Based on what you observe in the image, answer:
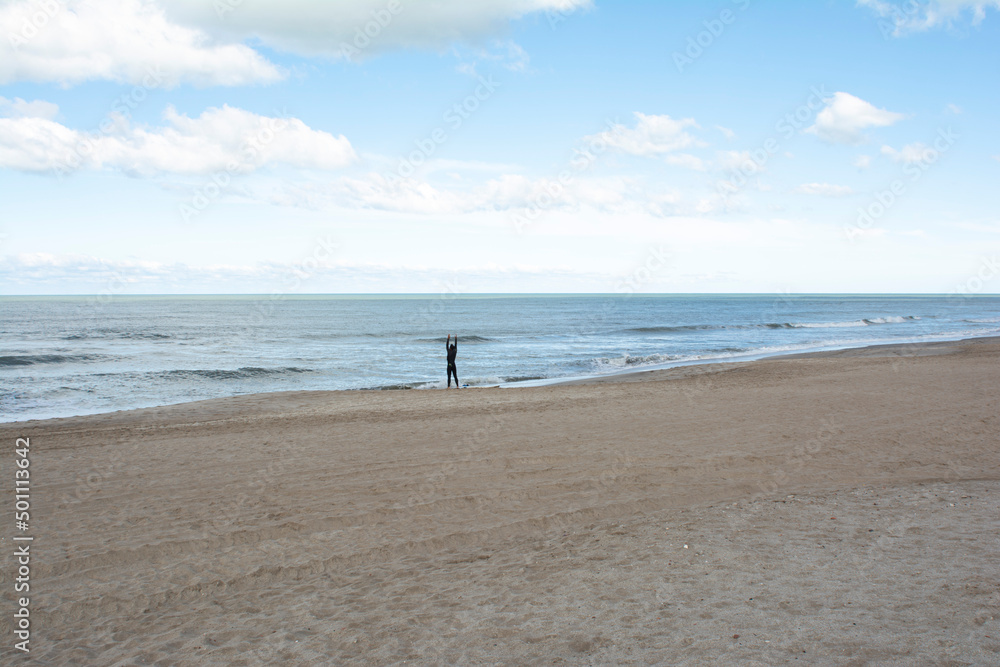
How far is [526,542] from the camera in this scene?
21.8 feet

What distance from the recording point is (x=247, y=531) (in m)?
7.05

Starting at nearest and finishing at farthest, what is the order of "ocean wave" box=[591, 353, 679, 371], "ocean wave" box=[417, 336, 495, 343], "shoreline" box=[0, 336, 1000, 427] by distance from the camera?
"shoreline" box=[0, 336, 1000, 427] < "ocean wave" box=[591, 353, 679, 371] < "ocean wave" box=[417, 336, 495, 343]

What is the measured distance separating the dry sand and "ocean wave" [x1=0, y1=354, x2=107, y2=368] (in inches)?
854

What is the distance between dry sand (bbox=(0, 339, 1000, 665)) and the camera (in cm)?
460

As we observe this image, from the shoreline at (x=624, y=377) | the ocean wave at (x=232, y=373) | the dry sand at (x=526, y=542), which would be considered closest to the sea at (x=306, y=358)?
the ocean wave at (x=232, y=373)

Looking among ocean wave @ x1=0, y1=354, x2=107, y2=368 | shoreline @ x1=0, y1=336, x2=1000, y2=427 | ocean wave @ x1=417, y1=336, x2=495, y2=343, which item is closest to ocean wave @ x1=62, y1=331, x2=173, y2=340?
ocean wave @ x1=0, y1=354, x2=107, y2=368

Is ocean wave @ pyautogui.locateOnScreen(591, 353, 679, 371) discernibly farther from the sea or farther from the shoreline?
the shoreline

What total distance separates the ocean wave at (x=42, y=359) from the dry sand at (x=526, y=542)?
21.7 m

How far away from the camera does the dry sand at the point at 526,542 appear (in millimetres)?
4598

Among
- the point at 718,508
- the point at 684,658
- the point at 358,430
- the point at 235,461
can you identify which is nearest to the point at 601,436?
the point at 718,508

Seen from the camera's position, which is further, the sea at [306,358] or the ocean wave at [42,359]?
the ocean wave at [42,359]

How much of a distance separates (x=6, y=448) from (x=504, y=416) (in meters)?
9.93

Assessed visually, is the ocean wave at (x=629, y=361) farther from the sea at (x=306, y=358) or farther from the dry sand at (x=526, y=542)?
the dry sand at (x=526, y=542)

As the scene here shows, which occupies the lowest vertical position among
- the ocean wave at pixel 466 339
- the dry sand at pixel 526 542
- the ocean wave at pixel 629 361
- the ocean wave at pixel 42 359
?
the ocean wave at pixel 629 361
